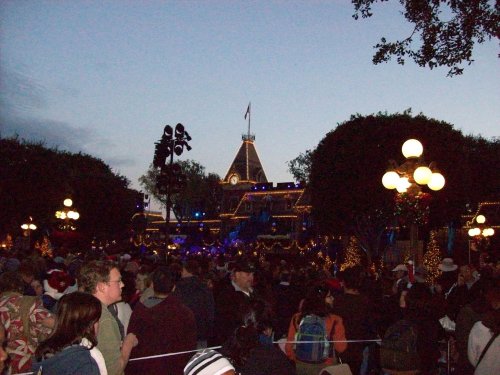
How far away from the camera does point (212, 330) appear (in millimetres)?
8273

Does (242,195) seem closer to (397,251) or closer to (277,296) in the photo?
(397,251)

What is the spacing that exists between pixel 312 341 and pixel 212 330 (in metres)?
2.46

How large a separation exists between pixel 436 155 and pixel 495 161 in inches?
834

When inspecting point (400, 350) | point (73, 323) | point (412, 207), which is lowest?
point (400, 350)

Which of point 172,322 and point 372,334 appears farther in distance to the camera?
point 372,334

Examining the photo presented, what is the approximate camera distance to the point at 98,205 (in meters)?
59.7

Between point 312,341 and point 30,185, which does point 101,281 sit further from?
point 30,185

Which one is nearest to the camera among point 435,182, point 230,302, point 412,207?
point 230,302

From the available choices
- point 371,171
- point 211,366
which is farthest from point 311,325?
point 371,171

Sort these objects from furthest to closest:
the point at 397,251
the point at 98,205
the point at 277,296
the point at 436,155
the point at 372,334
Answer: the point at 98,205 → the point at 397,251 → the point at 436,155 → the point at 277,296 → the point at 372,334

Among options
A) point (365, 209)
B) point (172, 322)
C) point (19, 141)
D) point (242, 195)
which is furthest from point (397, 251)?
point (242, 195)

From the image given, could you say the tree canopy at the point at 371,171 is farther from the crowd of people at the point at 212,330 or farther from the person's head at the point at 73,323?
the person's head at the point at 73,323

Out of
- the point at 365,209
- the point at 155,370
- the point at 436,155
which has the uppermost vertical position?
the point at 436,155

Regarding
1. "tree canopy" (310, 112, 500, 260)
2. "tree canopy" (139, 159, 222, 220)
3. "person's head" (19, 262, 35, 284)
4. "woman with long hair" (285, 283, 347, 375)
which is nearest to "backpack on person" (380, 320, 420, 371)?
"woman with long hair" (285, 283, 347, 375)
